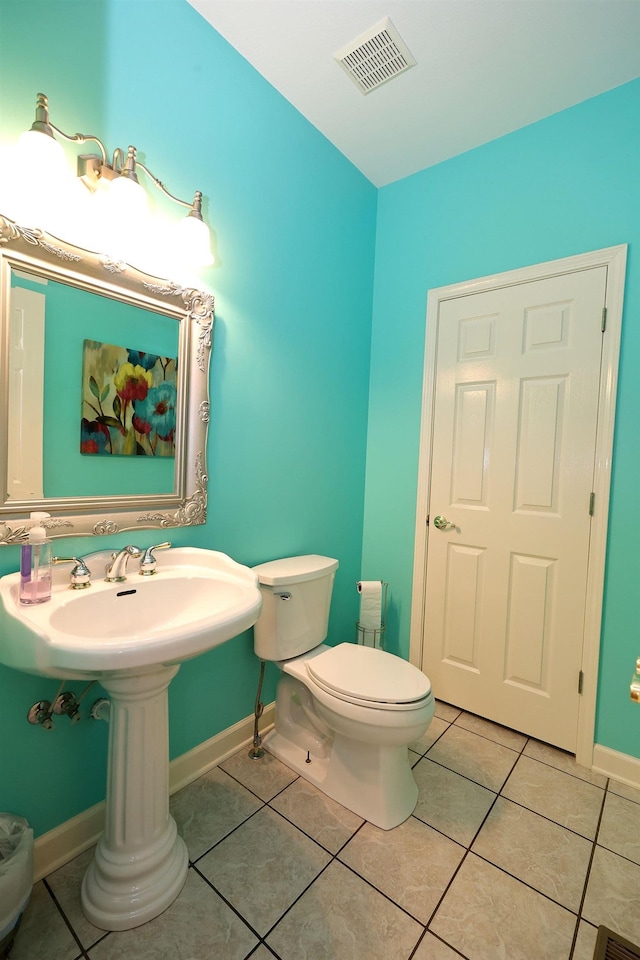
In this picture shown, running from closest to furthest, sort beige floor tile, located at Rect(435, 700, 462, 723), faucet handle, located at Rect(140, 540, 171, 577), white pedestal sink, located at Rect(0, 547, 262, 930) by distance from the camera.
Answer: white pedestal sink, located at Rect(0, 547, 262, 930) → faucet handle, located at Rect(140, 540, 171, 577) → beige floor tile, located at Rect(435, 700, 462, 723)

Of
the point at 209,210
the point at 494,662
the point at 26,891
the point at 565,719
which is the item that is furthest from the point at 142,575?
the point at 565,719

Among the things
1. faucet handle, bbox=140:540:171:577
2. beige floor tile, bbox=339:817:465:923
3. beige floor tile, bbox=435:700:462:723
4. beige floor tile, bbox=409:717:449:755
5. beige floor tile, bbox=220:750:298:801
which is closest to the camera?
beige floor tile, bbox=339:817:465:923

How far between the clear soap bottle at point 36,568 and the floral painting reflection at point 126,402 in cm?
29

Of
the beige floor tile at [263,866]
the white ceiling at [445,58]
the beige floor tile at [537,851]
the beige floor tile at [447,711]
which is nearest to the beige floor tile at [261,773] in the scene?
the beige floor tile at [263,866]

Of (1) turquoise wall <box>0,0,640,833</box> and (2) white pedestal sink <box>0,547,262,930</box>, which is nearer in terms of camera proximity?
(2) white pedestal sink <box>0,547,262,930</box>

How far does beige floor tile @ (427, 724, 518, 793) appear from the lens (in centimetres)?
158

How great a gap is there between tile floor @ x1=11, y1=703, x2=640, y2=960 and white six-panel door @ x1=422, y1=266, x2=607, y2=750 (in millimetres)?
404

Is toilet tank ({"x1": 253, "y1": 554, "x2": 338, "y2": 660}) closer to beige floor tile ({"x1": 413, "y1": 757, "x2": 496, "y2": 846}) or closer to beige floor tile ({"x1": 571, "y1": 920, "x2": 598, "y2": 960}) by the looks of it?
beige floor tile ({"x1": 413, "y1": 757, "x2": 496, "y2": 846})

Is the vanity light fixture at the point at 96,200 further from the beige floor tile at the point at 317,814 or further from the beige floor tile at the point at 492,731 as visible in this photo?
the beige floor tile at the point at 492,731

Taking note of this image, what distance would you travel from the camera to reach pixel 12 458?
1.03 metres

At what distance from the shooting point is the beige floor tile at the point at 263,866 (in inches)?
42.2

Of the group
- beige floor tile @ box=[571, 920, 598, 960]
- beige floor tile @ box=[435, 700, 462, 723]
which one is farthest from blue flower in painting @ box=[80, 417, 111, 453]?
beige floor tile @ box=[435, 700, 462, 723]

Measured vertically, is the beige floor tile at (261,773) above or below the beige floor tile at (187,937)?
below

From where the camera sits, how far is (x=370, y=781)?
136 centimetres
